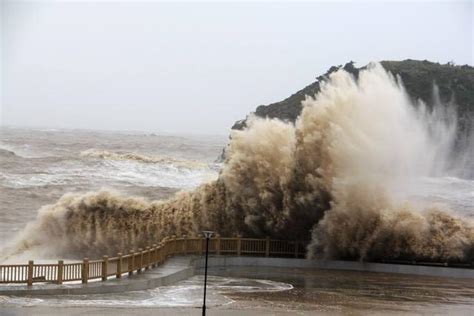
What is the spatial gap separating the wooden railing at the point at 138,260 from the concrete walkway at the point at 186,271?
1.00ft

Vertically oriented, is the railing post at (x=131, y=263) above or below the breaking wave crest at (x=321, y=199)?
below

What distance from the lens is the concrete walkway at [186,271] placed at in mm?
23109

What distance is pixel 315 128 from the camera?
35.1 metres

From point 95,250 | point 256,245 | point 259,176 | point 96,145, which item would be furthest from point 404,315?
point 96,145

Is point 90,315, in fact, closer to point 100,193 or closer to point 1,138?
point 100,193

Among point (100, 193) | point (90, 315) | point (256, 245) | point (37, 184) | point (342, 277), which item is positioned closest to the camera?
point (90, 315)

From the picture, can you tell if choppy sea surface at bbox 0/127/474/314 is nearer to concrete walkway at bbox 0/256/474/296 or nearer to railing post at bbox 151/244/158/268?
concrete walkway at bbox 0/256/474/296

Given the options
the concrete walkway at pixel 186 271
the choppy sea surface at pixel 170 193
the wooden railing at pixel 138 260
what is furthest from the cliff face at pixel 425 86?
the concrete walkway at pixel 186 271

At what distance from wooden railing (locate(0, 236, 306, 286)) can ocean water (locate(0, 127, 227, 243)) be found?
538 inches

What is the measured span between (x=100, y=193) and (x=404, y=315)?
21.8m

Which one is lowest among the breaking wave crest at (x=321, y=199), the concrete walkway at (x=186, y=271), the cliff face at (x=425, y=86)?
the concrete walkway at (x=186, y=271)

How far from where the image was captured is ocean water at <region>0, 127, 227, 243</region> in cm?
5923

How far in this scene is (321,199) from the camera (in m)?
34.2

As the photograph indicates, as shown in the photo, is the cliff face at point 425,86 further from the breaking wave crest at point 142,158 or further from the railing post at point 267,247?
the railing post at point 267,247
